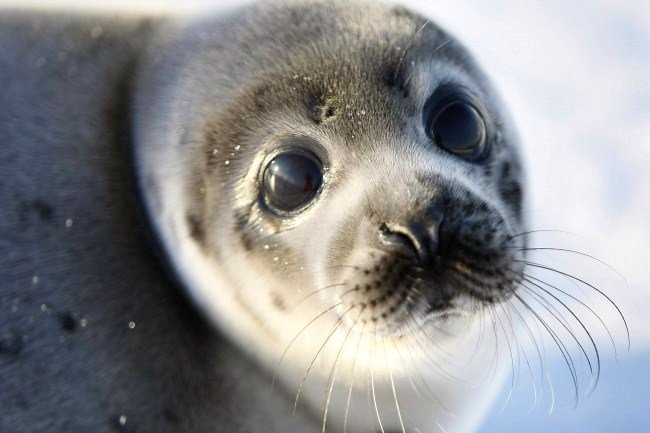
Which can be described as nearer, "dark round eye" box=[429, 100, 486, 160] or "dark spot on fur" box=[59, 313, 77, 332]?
"dark spot on fur" box=[59, 313, 77, 332]

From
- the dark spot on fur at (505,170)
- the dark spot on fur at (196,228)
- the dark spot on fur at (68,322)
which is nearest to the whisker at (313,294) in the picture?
the dark spot on fur at (196,228)

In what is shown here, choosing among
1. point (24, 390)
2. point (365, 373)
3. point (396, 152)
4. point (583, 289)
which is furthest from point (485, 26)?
point (24, 390)

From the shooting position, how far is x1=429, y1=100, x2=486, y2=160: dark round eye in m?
2.07

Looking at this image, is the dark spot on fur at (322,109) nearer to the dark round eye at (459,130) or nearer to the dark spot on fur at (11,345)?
the dark round eye at (459,130)

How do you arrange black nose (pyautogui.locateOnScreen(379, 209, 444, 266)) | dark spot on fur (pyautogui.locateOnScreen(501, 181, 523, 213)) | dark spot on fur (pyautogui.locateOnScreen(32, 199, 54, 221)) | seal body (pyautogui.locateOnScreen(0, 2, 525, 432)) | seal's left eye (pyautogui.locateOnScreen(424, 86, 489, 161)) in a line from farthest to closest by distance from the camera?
dark spot on fur (pyautogui.locateOnScreen(501, 181, 523, 213)) < seal's left eye (pyautogui.locateOnScreen(424, 86, 489, 161)) < dark spot on fur (pyautogui.locateOnScreen(32, 199, 54, 221)) < seal body (pyautogui.locateOnScreen(0, 2, 525, 432)) < black nose (pyautogui.locateOnScreen(379, 209, 444, 266))

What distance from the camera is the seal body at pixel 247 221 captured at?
1847mm

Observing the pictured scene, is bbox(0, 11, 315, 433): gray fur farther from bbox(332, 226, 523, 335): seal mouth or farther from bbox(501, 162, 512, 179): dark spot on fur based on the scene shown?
bbox(501, 162, 512, 179): dark spot on fur

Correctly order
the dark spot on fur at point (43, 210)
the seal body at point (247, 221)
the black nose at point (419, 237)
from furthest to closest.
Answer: the dark spot on fur at point (43, 210) < the seal body at point (247, 221) < the black nose at point (419, 237)

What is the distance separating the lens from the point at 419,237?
68.6 inches

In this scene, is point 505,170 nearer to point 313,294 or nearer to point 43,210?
point 313,294

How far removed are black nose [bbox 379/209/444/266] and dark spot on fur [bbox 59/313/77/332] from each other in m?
0.78

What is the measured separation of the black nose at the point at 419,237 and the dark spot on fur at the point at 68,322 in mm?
782

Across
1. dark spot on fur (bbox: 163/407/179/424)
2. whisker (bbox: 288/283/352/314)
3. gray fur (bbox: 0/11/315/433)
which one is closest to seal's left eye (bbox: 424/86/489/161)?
whisker (bbox: 288/283/352/314)

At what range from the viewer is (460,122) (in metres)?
2.11
